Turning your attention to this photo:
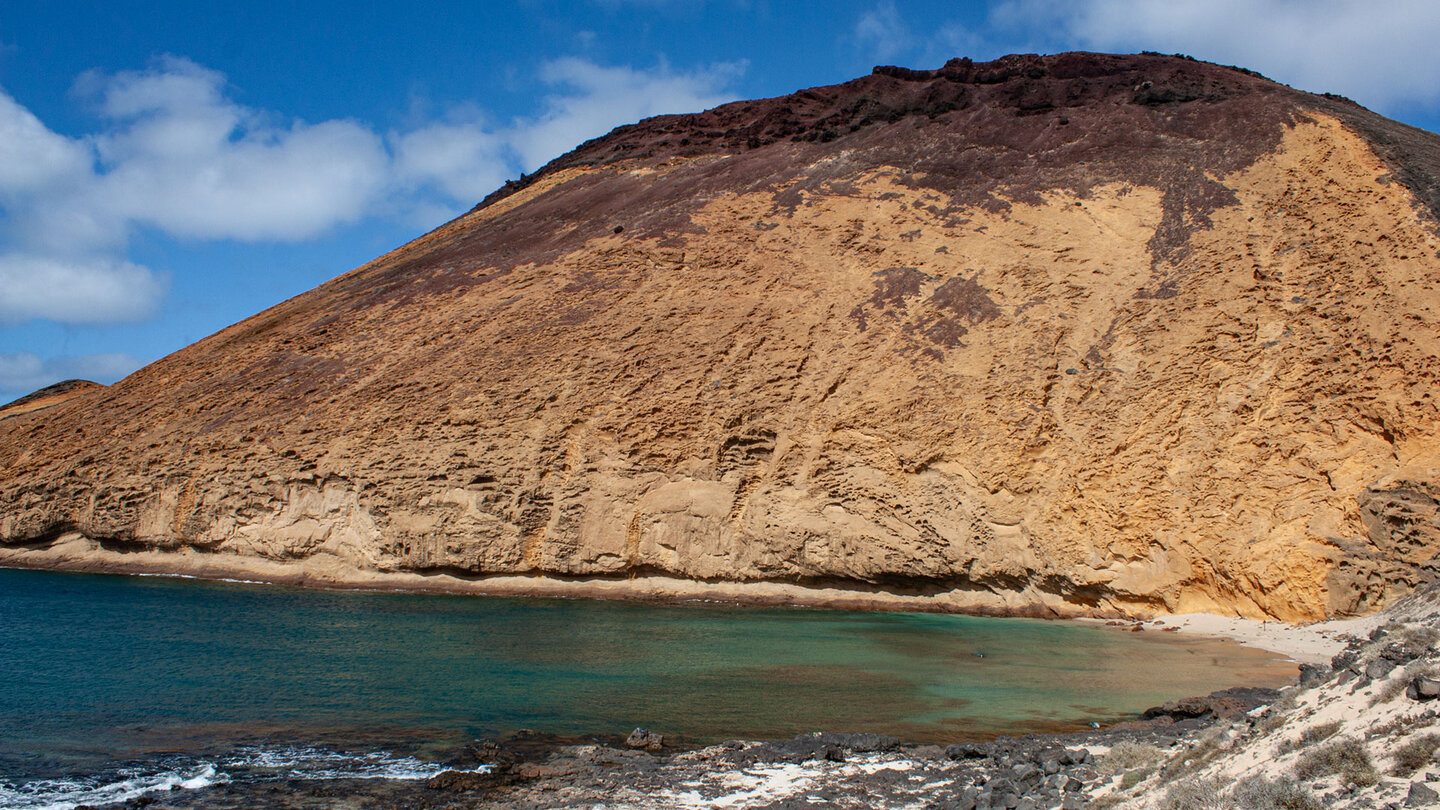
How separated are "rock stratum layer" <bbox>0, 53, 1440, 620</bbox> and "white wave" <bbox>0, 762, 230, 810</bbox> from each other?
1362 cm

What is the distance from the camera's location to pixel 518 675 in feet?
43.5

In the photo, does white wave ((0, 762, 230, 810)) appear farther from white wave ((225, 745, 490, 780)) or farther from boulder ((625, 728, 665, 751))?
boulder ((625, 728, 665, 751))

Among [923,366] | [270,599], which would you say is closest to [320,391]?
[270,599]

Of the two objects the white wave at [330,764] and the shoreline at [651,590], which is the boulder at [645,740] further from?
the shoreline at [651,590]

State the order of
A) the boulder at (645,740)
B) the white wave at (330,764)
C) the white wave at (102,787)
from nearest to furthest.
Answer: the white wave at (102,787)
the white wave at (330,764)
the boulder at (645,740)

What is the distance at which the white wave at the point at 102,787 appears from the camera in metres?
7.90

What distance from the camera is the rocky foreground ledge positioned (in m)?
4.93

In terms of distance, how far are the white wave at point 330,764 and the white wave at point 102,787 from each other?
1.34 feet

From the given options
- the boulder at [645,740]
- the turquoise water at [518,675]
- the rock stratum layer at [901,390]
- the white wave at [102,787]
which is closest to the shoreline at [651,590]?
the rock stratum layer at [901,390]

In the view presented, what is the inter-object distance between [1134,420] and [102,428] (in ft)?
95.9

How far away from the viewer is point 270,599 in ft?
68.3

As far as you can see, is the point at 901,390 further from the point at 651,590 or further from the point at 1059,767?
the point at 1059,767

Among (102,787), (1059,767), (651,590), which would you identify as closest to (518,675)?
(102,787)

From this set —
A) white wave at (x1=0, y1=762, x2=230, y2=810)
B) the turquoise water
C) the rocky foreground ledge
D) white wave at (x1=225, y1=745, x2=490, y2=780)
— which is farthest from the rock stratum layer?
white wave at (x1=0, y1=762, x2=230, y2=810)
